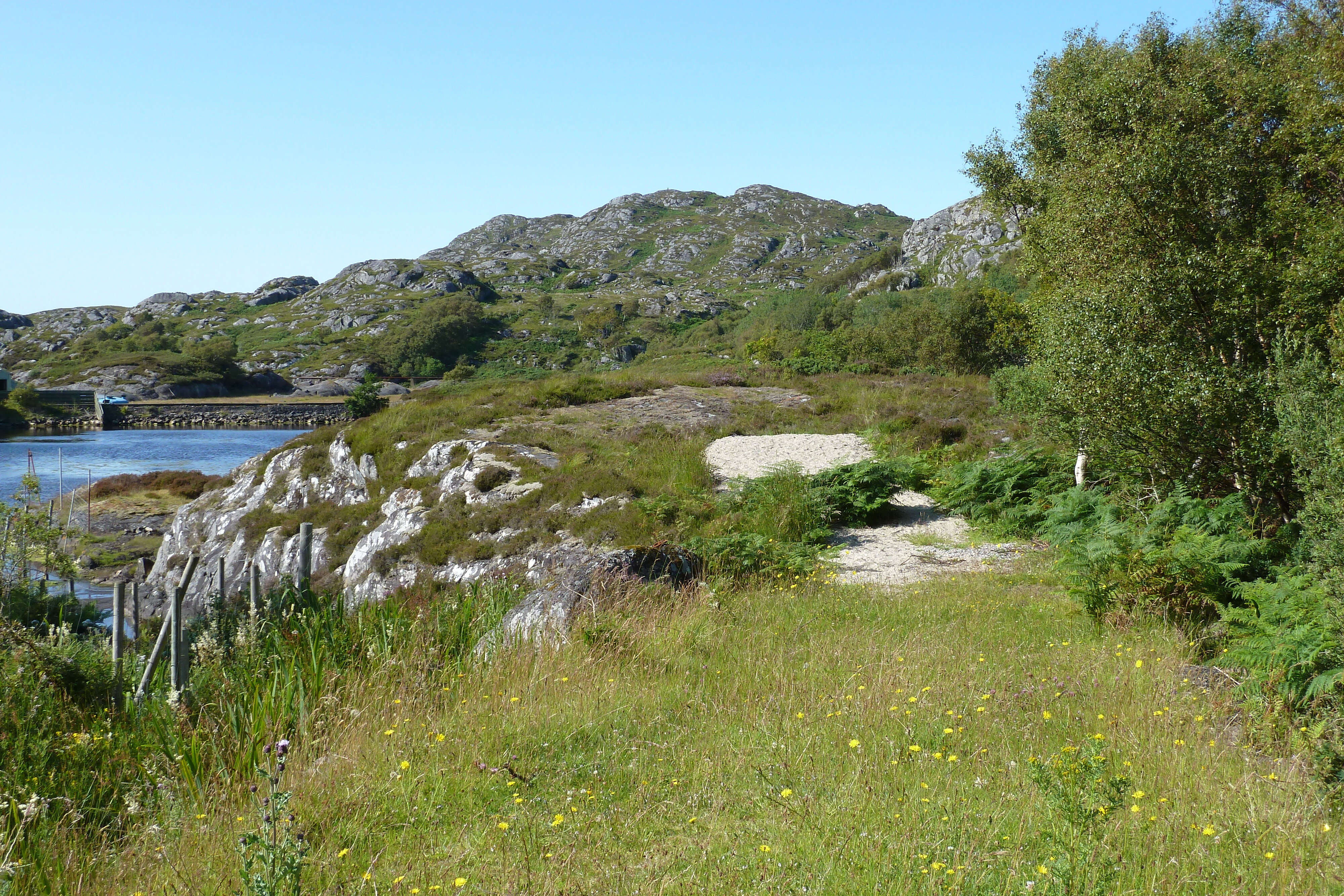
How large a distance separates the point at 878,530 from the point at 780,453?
4342mm

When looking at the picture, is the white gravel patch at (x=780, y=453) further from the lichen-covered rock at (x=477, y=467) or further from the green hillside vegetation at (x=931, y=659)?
the lichen-covered rock at (x=477, y=467)

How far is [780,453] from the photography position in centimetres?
1666

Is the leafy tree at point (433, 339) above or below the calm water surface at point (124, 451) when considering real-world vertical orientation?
above

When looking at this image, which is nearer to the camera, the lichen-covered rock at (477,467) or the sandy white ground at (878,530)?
the sandy white ground at (878,530)

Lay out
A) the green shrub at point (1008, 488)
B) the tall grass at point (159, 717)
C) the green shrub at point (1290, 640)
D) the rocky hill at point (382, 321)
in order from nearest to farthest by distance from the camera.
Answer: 1. the tall grass at point (159, 717)
2. the green shrub at point (1290, 640)
3. the green shrub at point (1008, 488)
4. the rocky hill at point (382, 321)

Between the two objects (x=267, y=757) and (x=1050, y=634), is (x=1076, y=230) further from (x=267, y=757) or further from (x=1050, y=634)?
(x=267, y=757)

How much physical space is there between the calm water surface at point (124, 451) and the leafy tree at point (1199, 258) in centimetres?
3664

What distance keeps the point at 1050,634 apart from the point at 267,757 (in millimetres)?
6142

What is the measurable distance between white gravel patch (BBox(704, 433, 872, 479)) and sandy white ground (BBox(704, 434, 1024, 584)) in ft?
0.08

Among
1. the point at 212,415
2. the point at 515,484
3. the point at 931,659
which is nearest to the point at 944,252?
the point at 212,415

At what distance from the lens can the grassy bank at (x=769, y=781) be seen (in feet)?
10.4

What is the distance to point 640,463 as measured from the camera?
14977 millimetres

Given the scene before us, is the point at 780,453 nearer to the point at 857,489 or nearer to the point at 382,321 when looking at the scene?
the point at 857,489

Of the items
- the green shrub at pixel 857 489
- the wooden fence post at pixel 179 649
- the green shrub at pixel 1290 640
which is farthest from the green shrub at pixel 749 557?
the wooden fence post at pixel 179 649
